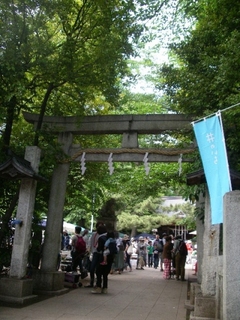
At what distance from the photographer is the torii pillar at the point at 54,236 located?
10234 millimetres

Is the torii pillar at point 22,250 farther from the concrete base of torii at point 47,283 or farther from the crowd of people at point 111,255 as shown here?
the crowd of people at point 111,255

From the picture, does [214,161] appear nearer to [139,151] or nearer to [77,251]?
[139,151]

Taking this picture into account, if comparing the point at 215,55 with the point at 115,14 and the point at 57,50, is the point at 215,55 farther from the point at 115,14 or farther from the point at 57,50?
the point at 57,50

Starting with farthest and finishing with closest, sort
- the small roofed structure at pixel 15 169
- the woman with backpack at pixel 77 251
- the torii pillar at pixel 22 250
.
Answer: the woman with backpack at pixel 77 251, the small roofed structure at pixel 15 169, the torii pillar at pixel 22 250

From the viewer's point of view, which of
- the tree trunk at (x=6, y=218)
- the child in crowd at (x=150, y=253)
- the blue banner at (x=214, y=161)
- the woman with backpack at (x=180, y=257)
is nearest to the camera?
the blue banner at (x=214, y=161)

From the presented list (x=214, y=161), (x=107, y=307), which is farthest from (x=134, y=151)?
(x=214, y=161)

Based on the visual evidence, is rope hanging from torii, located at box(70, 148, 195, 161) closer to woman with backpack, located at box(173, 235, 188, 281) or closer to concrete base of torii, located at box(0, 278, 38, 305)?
concrete base of torii, located at box(0, 278, 38, 305)

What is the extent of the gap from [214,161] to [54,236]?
6.24 metres

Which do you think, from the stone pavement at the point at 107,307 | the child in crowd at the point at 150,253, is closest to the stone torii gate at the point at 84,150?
the stone pavement at the point at 107,307

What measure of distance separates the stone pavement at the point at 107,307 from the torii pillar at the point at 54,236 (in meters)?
0.52

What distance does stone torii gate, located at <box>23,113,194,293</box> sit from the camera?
33.8 ft

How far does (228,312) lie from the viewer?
485cm

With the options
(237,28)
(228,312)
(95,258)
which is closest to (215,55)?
(237,28)

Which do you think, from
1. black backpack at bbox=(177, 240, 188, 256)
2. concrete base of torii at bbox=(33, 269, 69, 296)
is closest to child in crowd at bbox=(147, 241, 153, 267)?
black backpack at bbox=(177, 240, 188, 256)
